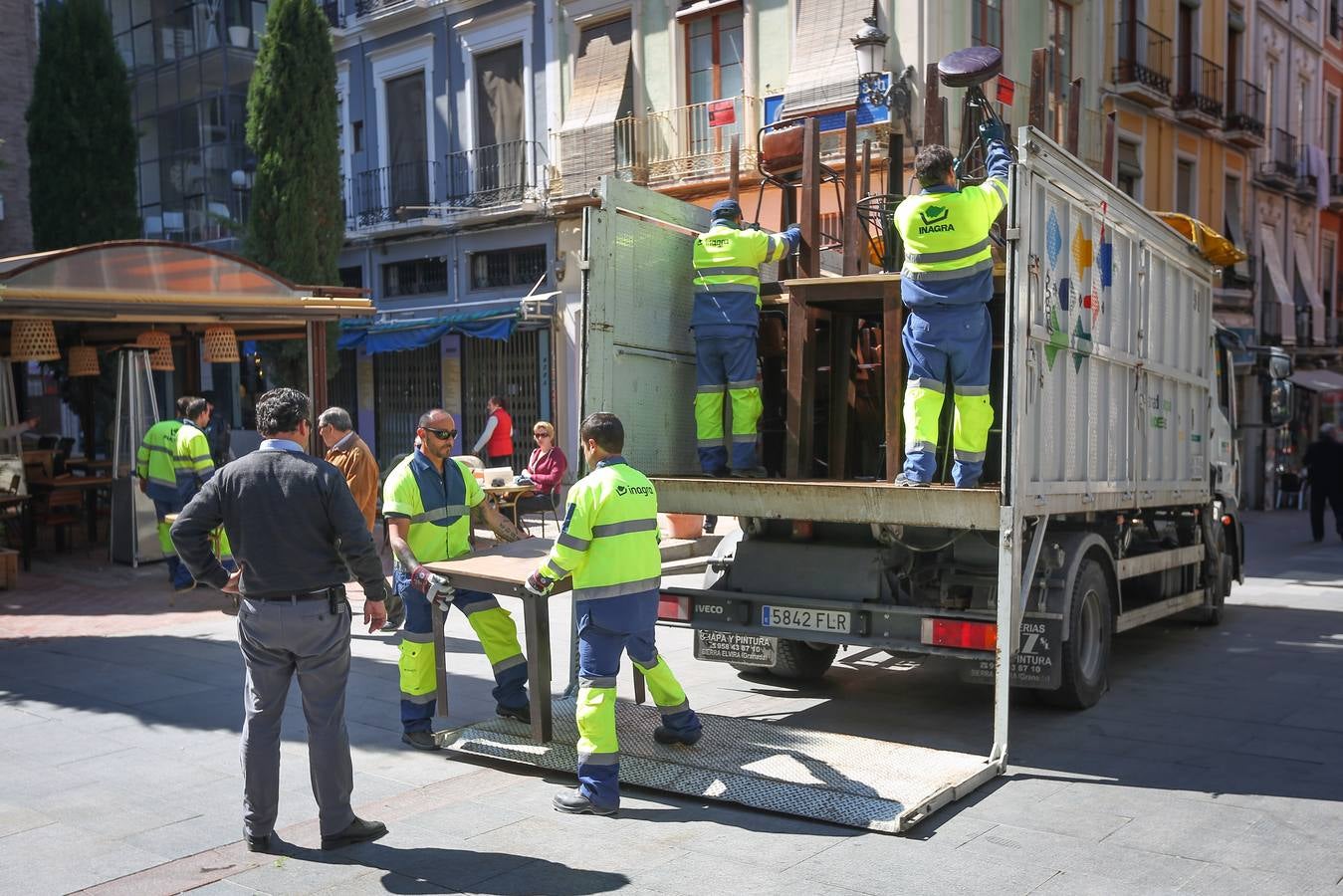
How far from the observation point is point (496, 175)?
21188 millimetres

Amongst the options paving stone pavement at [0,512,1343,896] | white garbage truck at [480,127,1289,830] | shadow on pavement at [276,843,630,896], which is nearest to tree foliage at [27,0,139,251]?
paving stone pavement at [0,512,1343,896]

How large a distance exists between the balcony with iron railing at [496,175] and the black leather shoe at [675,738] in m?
15.6

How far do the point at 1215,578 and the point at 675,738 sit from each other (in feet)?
19.0

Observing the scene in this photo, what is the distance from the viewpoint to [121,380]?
1267cm

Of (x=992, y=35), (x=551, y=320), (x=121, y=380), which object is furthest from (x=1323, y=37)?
(x=121, y=380)

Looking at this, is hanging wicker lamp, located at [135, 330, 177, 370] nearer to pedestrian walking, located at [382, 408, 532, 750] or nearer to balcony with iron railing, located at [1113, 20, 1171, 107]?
pedestrian walking, located at [382, 408, 532, 750]

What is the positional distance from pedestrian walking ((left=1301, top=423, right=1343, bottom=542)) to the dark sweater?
50.8 ft

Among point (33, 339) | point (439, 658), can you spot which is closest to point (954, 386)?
point (439, 658)

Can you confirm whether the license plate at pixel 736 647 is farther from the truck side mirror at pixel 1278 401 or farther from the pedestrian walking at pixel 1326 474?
the pedestrian walking at pixel 1326 474

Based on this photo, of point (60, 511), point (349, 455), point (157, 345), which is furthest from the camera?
point (157, 345)

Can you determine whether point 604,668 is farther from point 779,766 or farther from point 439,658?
point 439,658

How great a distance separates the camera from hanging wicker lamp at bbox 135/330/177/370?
1395 cm

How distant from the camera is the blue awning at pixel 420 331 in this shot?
65.1 ft

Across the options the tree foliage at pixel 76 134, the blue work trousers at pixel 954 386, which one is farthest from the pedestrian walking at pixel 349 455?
the tree foliage at pixel 76 134
